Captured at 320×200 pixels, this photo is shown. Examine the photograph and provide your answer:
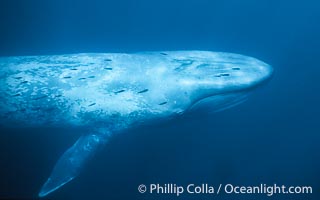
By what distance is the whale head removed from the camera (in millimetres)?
5961

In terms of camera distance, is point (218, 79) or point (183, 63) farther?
point (183, 63)

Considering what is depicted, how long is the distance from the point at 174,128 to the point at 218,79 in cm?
510

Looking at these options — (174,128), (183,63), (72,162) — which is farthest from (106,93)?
(174,128)

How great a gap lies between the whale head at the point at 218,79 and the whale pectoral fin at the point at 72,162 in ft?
7.64

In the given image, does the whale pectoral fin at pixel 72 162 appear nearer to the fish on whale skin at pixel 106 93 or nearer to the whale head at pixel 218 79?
the fish on whale skin at pixel 106 93

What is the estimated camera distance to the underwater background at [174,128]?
936 cm

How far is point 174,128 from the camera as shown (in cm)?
1077

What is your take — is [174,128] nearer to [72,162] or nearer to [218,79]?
[218,79]

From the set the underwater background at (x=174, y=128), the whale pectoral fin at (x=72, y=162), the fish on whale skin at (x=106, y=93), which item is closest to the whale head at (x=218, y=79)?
the fish on whale skin at (x=106, y=93)

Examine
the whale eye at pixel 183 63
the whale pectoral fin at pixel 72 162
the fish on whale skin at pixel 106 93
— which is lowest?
the whale pectoral fin at pixel 72 162

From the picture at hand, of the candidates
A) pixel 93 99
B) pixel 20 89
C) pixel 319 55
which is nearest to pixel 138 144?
pixel 93 99

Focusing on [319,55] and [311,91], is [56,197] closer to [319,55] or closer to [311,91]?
[311,91]

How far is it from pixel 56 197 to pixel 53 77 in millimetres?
4551

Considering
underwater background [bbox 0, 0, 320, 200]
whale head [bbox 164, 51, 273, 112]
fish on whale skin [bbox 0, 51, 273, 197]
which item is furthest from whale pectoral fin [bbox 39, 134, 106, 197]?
whale head [bbox 164, 51, 273, 112]
